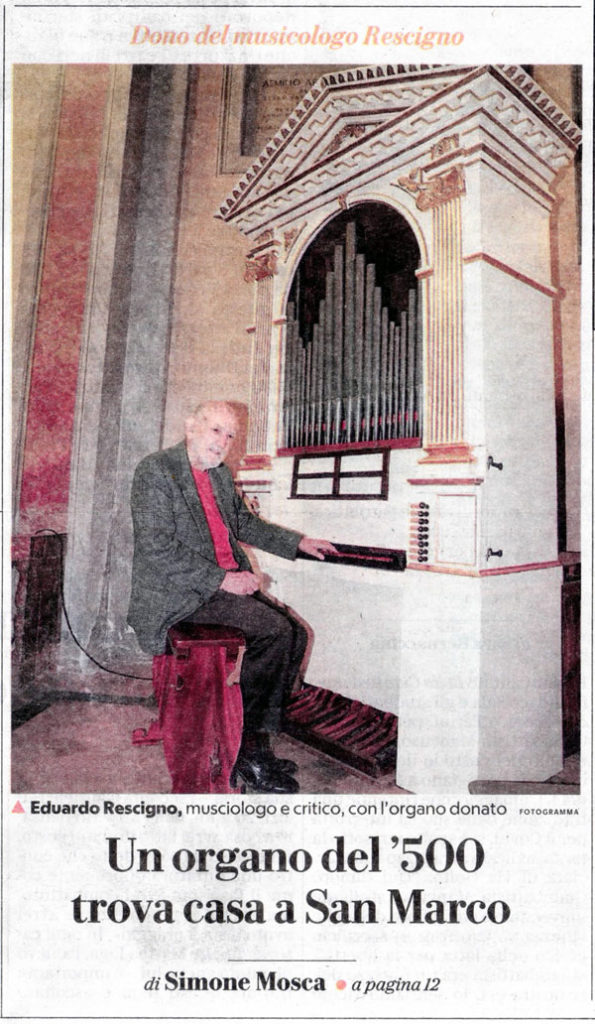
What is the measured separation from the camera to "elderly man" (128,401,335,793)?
1.72 m

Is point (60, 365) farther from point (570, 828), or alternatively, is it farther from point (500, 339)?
point (570, 828)

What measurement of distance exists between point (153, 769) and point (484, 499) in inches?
56.1

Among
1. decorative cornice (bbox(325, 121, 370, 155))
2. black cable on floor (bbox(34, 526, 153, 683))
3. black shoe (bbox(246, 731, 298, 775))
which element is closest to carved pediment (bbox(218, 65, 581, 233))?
decorative cornice (bbox(325, 121, 370, 155))

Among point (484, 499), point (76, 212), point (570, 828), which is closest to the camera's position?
point (570, 828)

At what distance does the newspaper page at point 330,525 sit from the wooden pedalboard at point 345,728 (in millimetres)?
13

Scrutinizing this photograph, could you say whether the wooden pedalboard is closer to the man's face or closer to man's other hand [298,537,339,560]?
man's other hand [298,537,339,560]

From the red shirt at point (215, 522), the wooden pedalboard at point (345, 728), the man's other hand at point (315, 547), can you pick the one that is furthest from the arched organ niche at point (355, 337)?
the wooden pedalboard at point (345, 728)

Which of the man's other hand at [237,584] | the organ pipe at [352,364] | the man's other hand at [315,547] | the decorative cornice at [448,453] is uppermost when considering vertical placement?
the organ pipe at [352,364]

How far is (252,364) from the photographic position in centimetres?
245

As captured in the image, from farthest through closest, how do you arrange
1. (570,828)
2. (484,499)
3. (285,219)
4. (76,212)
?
(285,219) < (76,212) < (484,499) < (570,828)

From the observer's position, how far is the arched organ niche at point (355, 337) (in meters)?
1.97

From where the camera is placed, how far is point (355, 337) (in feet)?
6.97

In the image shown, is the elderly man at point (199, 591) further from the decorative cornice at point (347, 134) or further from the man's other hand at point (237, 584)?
the decorative cornice at point (347, 134)

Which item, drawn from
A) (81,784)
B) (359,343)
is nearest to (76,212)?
(359,343)
